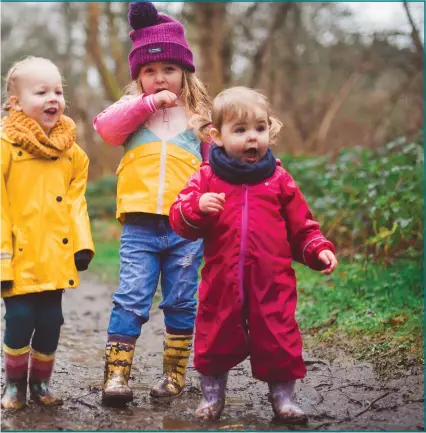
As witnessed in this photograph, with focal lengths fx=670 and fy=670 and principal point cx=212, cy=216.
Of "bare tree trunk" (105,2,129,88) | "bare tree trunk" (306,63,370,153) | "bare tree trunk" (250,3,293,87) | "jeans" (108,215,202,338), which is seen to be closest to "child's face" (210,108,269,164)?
"jeans" (108,215,202,338)

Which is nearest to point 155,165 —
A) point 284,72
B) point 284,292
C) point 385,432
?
point 284,292

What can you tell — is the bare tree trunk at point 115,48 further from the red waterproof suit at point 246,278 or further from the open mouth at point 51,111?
the red waterproof suit at point 246,278

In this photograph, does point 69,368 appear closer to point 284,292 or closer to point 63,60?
point 284,292

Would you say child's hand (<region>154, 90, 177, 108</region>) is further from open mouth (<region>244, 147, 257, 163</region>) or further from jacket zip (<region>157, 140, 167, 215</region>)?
open mouth (<region>244, 147, 257, 163</region>)

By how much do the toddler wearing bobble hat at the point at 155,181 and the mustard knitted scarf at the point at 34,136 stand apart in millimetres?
355

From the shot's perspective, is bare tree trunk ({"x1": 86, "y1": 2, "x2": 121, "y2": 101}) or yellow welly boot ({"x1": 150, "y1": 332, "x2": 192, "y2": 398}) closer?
yellow welly boot ({"x1": 150, "y1": 332, "x2": 192, "y2": 398})

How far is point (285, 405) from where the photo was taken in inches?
118

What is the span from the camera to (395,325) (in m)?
4.40

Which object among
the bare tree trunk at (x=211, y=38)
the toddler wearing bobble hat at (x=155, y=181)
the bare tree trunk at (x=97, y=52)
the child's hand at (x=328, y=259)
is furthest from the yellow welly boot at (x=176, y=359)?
the bare tree trunk at (x=211, y=38)

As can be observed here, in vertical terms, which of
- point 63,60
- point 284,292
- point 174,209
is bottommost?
point 284,292

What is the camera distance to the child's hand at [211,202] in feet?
9.29

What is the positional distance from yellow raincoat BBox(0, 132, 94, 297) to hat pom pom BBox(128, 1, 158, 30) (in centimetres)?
93

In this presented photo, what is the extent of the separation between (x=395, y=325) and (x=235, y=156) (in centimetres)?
201

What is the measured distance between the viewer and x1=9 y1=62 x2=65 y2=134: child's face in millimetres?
3209
